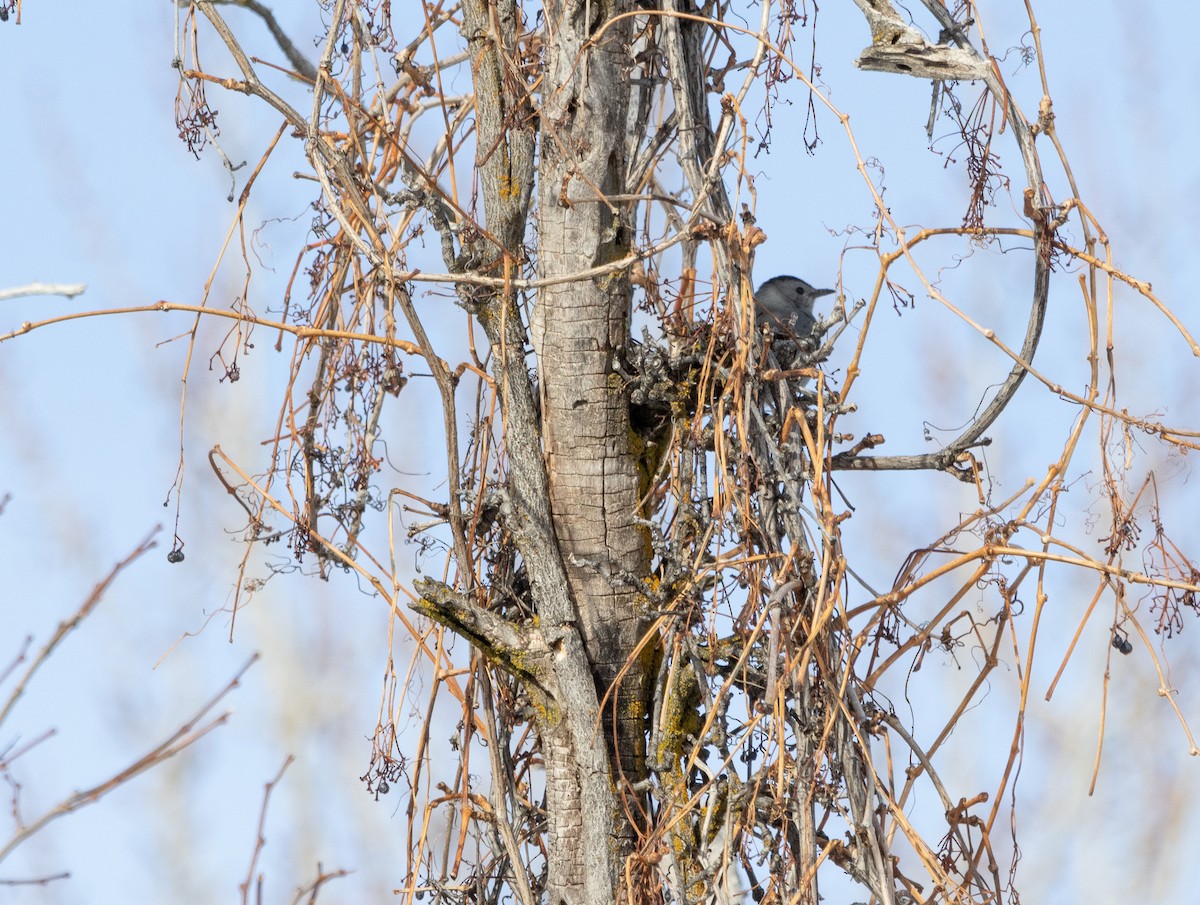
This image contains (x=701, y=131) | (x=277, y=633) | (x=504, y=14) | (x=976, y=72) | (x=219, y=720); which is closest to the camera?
(x=219, y=720)

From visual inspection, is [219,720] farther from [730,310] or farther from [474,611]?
[730,310]

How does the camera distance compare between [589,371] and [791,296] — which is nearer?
[589,371]

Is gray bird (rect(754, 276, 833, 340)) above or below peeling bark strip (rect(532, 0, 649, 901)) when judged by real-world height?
above

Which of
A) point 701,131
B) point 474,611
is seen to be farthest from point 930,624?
point 701,131

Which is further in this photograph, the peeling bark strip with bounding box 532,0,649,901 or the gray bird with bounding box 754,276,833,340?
the gray bird with bounding box 754,276,833,340

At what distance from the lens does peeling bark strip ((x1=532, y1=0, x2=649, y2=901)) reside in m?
2.35

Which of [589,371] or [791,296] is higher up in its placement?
[791,296]

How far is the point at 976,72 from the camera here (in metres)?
2.12

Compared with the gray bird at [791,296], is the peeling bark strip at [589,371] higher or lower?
lower

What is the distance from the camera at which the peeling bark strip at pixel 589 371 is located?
2.35 m

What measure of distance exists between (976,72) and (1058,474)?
2.21 feet

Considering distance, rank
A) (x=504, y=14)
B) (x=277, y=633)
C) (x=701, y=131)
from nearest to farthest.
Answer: (x=701, y=131) → (x=504, y=14) → (x=277, y=633)

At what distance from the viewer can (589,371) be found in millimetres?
2400

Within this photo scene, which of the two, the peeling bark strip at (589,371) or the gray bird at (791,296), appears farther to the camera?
the gray bird at (791,296)
